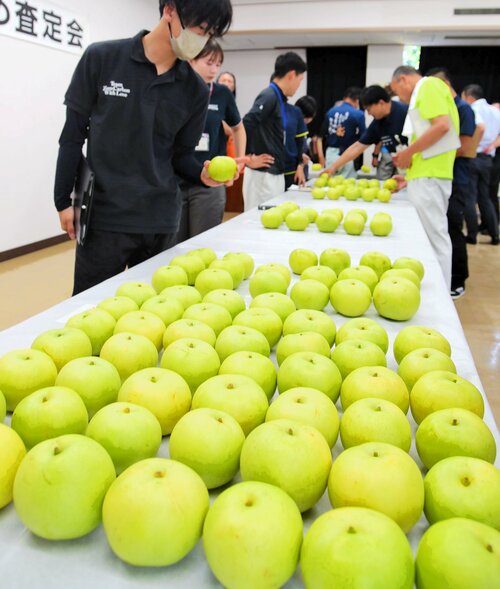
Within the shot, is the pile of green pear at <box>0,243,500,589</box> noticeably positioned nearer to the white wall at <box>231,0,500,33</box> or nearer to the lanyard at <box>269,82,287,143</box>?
the lanyard at <box>269,82,287,143</box>

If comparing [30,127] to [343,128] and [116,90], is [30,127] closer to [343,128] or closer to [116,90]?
[343,128]

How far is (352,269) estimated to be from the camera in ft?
5.45

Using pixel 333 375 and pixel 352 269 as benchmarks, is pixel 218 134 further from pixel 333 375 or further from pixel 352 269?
pixel 333 375

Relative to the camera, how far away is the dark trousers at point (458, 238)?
4320mm

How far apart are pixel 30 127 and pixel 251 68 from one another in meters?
7.16

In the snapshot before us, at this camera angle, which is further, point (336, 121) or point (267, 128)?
point (336, 121)

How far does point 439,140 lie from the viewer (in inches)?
137

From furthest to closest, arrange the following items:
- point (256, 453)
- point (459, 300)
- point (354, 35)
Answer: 1. point (354, 35)
2. point (459, 300)
3. point (256, 453)

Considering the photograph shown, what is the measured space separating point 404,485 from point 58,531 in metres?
0.43

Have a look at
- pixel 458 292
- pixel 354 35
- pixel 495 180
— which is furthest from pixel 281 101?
pixel 354 35

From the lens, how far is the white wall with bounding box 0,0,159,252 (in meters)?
5.02

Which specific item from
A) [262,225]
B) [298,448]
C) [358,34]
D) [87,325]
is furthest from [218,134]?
[358,34]

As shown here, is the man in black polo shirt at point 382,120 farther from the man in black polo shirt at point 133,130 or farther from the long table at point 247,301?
the man in black polo shirt at point 133,130

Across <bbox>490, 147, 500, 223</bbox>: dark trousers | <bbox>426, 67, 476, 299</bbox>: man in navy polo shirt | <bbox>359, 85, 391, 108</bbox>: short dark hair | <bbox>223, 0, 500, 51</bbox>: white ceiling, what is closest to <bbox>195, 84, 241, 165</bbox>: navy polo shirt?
<bbox>359, 85, 391, 108</bbox>: short dark hair
